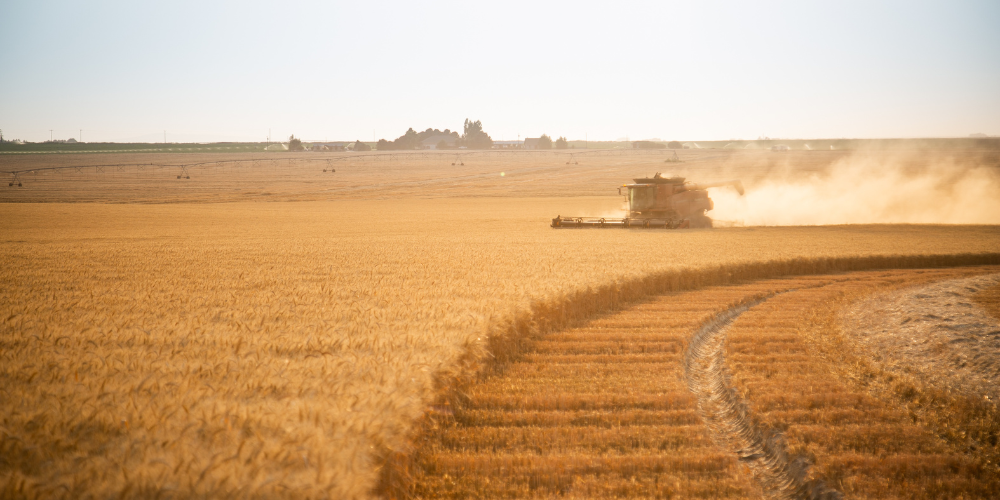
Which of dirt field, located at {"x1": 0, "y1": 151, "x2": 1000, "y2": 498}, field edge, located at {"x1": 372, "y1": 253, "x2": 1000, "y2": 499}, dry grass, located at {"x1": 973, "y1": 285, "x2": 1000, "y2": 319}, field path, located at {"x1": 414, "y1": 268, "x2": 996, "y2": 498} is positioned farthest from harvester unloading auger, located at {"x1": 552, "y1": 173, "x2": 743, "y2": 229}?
field path, located at {"x1": 414, "y1": 268, "x2": 996, "y2": 498}

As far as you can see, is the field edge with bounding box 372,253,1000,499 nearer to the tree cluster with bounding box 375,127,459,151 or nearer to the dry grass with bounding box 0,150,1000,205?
the dry grass with bounding box 0,150,1000,205

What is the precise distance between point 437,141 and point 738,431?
543ft

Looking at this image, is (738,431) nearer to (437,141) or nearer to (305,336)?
(305,336)

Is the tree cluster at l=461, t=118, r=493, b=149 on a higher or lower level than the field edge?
higher

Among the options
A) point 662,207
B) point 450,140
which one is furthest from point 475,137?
point 662,207

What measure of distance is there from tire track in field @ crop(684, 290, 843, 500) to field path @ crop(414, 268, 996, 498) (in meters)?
0.02

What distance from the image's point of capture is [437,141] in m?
167

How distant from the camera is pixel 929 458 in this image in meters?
5.62

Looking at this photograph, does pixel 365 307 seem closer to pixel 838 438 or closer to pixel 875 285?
pixel 838 438

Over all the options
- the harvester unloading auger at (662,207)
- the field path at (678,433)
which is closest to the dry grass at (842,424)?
the field path at (678,433)

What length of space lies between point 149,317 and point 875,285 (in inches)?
646

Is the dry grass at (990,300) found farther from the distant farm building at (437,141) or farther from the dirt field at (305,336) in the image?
the distant farm building at (437,141)

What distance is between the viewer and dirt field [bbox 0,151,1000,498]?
3.85m

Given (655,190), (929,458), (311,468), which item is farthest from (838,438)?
(655,190)
